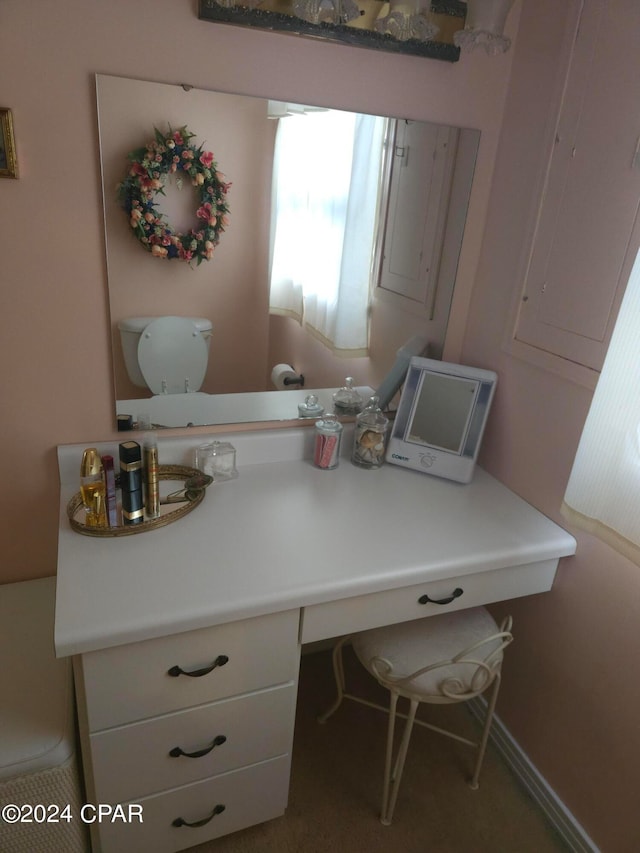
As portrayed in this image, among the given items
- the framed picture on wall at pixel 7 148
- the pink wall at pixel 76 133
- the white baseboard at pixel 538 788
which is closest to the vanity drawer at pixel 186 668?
the pink wall at pixel 76 133

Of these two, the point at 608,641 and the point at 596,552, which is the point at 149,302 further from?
the point at 608,641

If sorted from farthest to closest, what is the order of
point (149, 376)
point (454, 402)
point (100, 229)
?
point (454, 402) → point (149, 376) → point (100, 229)

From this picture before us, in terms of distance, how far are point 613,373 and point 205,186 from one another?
95 centimetres

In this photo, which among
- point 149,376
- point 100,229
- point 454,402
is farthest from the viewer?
point 454,402

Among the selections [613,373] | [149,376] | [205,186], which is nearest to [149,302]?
[149,376]

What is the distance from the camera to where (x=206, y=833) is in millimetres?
1259

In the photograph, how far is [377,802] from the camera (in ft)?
4.87

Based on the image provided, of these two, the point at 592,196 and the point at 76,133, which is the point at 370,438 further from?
the point at 76,133

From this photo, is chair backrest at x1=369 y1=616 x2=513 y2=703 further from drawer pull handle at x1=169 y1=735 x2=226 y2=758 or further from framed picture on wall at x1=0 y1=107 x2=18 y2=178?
framed picture on wall at x1=0 y1=107 x2=18 y2=178

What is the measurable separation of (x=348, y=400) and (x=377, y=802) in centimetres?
106

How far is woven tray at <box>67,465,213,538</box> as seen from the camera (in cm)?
117

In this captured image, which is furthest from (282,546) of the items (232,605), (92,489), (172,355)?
(172,355)

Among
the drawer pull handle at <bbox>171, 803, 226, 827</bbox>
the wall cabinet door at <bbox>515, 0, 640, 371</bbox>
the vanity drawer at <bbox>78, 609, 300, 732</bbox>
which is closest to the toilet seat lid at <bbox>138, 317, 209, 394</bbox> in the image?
the vanity drawer at <bbox>78, 609, 300, 732</bbox>

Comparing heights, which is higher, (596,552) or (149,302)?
(149,302)
